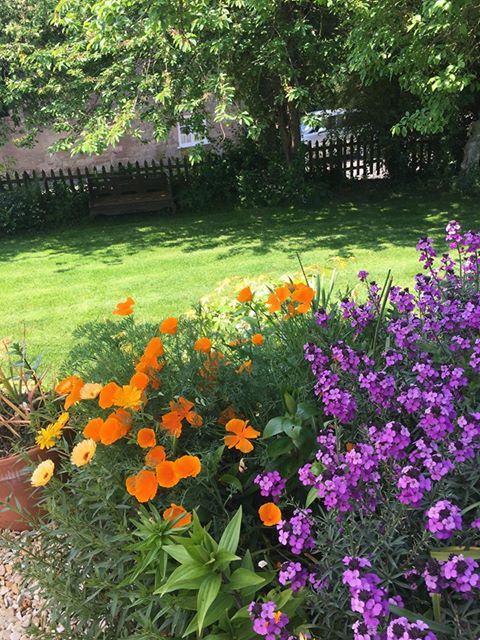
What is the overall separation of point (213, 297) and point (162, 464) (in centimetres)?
323

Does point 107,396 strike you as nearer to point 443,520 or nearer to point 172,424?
point 172,424

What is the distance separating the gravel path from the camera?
2.14 metres

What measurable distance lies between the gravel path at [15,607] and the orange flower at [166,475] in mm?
878

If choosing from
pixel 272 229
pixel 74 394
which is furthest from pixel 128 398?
pixel 272 229

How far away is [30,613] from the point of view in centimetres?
222

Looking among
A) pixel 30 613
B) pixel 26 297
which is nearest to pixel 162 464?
pixel 30 613

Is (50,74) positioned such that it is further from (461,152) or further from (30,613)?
(30,613)

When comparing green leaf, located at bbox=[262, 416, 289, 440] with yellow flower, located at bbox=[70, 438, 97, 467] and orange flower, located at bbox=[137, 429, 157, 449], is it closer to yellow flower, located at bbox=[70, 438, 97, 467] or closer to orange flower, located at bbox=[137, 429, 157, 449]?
orange flower, located at bbox=[137, 429, 157, 449]

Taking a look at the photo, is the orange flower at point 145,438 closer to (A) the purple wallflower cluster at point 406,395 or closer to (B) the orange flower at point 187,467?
(B) the orange flower at point 187,467

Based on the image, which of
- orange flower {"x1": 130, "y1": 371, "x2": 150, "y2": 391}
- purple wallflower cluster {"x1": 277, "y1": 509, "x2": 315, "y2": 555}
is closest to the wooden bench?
orange flower {"x1": 130, "y1": 371, "x2": 150, "y2": 391}

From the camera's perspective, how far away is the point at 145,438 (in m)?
1.74

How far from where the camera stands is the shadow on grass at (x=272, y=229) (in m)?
8.57

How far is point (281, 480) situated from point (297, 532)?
10.8 inches

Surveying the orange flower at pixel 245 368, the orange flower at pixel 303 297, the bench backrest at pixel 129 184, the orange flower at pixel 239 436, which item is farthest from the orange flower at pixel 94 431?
the bench backrest at pixel 129 184
